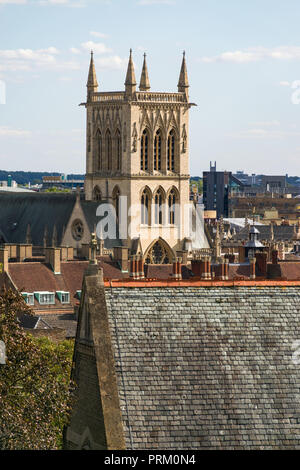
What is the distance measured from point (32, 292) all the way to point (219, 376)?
7729cm

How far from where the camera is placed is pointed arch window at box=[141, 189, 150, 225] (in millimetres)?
173000

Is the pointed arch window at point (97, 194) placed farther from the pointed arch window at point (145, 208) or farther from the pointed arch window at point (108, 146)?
the pointed arch window at point (145, 208)

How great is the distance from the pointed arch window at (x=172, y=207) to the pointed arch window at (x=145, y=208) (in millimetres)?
3066

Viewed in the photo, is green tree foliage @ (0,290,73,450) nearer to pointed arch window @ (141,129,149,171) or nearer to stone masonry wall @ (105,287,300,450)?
stone masonry wall @ (105,287,300,450)

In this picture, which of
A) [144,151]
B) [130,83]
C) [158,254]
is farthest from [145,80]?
[158,254]

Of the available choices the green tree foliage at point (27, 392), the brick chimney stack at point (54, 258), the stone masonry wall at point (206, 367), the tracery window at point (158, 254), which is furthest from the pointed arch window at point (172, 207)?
the stone masonry wall at point (206, 367)

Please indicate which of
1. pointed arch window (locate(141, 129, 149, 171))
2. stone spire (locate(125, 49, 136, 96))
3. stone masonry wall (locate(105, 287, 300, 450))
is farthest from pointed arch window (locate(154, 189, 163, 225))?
stone masonry wall (locate(105, 287, 300, 450))

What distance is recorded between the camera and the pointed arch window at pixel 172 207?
17575 cm

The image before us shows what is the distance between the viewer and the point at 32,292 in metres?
107

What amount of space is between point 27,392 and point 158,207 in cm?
13738
